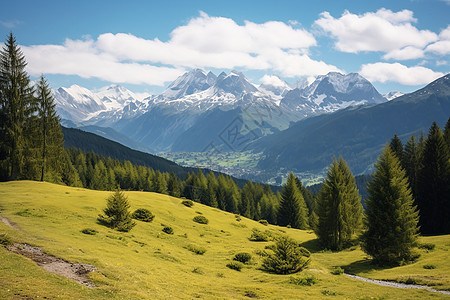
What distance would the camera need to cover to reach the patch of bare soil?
20.5 m

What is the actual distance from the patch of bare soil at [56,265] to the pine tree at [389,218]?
36716 millimetres

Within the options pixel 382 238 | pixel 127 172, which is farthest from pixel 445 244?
pixel 127 172

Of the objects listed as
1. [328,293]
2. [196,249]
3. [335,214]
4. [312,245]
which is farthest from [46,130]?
[328,293]

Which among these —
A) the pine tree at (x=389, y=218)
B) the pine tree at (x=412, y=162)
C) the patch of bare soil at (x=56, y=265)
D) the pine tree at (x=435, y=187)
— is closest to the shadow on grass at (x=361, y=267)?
the pine tree at (x=389, y=218)

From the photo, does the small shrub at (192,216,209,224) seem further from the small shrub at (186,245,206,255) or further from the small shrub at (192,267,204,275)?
the small shrub at (192,267,204,275)

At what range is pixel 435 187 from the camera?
220 ft

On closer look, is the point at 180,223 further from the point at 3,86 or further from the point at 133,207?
the point at 3,86

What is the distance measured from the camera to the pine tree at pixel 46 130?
68.4 meters

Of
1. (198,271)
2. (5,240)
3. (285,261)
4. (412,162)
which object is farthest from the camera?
(412,162)

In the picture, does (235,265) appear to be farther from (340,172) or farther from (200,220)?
(340,172)

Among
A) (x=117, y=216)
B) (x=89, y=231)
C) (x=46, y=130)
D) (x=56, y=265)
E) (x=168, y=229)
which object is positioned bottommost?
(x=168, y=229)

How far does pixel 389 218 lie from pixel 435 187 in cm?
3660

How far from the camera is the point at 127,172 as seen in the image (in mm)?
152625

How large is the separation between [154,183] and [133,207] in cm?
9387
